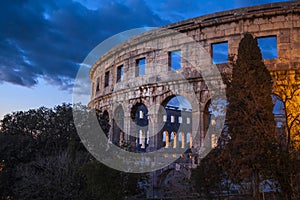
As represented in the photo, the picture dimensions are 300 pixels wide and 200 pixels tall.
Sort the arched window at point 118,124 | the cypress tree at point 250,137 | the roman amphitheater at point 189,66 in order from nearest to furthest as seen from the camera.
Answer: the cypress tree at point 250,137
the roman amphitheater at point 189,66
the arched window at point 118,124

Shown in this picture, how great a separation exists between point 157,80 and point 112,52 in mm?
5038

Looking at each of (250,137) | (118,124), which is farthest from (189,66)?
(250,137)

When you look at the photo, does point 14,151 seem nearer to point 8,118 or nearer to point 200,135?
point 8,118

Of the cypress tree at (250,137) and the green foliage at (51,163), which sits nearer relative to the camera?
the cypress tree at (250,137)

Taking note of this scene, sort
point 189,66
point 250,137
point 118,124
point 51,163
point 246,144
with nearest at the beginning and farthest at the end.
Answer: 1. point 250,137
2. point 246,144
3. point 51,163
4. point 189,66
5. point 118,124

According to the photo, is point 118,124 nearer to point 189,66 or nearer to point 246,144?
point 189,66

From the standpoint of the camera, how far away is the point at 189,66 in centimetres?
1580

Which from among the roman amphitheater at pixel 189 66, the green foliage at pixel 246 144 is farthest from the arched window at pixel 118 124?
the green foliage at pixel 246 144

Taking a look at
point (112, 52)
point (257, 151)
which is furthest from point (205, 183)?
point (112, 52)

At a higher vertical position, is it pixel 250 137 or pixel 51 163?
pixel 250 137

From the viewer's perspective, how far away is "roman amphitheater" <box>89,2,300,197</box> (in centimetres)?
1430

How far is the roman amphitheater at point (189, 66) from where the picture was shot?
1430 cm

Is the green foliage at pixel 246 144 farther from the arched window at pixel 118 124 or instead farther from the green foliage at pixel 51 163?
the arched window at pixel 118 124

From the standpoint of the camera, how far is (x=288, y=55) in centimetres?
1412
